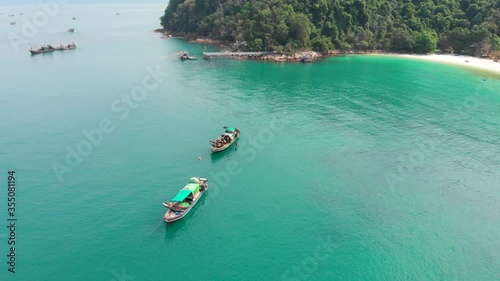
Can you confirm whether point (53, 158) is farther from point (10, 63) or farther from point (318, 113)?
point (10, 63)

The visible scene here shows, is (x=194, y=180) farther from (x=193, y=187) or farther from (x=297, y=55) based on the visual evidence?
(x=297, y=55)

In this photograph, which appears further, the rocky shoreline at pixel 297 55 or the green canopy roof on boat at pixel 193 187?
the rocky shoreline at pixel 297 55

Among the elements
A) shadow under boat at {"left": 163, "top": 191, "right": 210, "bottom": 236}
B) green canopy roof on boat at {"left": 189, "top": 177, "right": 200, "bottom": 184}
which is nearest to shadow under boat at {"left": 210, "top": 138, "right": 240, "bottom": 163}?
green canopy roof on boat at {"left": 189, "top": 177, "right": 200, "bottom": 184}

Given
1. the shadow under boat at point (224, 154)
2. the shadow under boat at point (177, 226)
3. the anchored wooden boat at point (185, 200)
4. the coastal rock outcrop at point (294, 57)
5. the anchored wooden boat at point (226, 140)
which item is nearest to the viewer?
the shadow under boat at point (177, 226)

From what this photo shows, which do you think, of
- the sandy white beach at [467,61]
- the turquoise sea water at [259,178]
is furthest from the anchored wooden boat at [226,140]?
the sandy white beach at [467,61]

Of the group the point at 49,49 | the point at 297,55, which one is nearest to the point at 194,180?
the point at 297,55

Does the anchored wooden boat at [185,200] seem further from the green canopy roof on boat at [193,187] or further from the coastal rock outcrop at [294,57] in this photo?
the coastal rock outcrop at [294,57]
